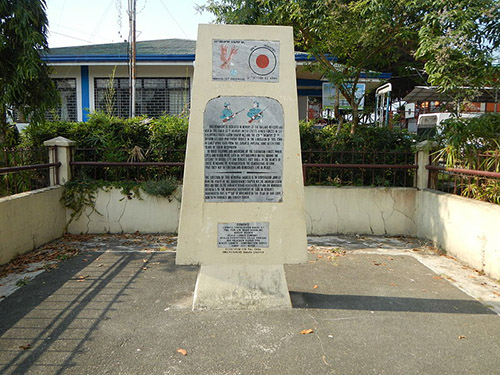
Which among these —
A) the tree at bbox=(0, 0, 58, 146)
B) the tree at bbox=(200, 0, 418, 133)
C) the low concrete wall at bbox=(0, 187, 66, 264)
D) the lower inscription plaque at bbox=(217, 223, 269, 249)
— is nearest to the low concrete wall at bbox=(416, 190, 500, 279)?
the tree at bbox=(200, 0, 418, 133)

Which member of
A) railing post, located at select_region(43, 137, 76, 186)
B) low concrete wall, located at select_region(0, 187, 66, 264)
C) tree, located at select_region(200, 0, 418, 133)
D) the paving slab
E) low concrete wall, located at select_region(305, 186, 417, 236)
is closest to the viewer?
the paving slab

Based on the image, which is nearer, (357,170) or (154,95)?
(357,170)

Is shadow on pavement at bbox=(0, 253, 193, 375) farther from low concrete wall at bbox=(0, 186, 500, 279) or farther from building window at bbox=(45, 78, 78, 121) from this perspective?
building window at bbox=(45, 78, 78, 121)

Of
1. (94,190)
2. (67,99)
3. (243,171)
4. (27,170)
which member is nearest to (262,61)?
(243,171)

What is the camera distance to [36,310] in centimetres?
386

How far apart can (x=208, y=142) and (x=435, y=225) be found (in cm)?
433

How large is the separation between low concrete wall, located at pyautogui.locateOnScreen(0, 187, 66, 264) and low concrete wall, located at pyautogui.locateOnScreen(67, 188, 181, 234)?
426mm

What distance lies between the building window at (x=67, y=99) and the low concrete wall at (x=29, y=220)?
7.96 meters

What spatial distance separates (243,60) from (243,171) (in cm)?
108

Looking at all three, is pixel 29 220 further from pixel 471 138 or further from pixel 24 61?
pixel 471 138

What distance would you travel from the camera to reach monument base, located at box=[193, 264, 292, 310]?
4012 mm

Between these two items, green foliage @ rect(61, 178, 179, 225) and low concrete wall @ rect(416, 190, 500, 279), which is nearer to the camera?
low concrete wall @ rect(416, 190, 500, 279)

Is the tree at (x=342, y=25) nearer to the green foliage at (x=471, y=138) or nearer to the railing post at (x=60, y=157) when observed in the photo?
the green foliage at (x=471, y=138)

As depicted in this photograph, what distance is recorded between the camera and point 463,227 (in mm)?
5633
